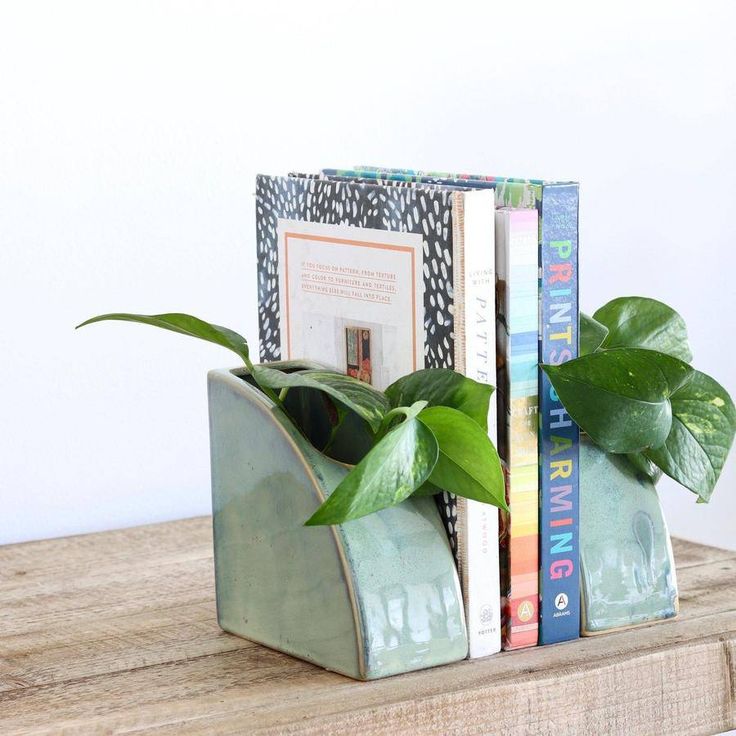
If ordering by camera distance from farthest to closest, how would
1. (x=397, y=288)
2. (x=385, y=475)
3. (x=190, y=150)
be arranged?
(x=190, y=150), (x=397, y=288), (x=385, y=475)

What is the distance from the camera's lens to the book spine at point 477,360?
684 mm

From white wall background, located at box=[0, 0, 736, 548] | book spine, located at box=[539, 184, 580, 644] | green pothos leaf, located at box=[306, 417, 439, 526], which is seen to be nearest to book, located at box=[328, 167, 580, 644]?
book spine, located at box=[539, 184, 580, 644]

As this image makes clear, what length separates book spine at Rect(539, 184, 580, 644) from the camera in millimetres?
705

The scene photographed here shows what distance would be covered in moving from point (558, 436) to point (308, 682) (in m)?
0.20

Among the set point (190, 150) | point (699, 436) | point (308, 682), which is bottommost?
point (308, 682)

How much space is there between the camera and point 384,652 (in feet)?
2.24

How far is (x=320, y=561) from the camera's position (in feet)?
2.28

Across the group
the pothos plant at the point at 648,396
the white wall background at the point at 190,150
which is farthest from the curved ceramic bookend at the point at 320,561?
the white wall background at the point at 190,150

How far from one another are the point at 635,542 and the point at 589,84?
0.69 metres

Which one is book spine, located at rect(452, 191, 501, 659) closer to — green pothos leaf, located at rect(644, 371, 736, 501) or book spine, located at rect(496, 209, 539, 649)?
book spine, located at rect(496, 209, 539, 649)

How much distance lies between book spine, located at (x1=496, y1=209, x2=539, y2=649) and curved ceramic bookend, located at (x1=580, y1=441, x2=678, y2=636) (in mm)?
37

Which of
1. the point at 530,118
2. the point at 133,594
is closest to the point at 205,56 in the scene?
the point at 530,118

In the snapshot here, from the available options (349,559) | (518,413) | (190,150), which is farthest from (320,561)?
(190,150)

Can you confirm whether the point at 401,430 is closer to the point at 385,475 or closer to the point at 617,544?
the point at 385,475
